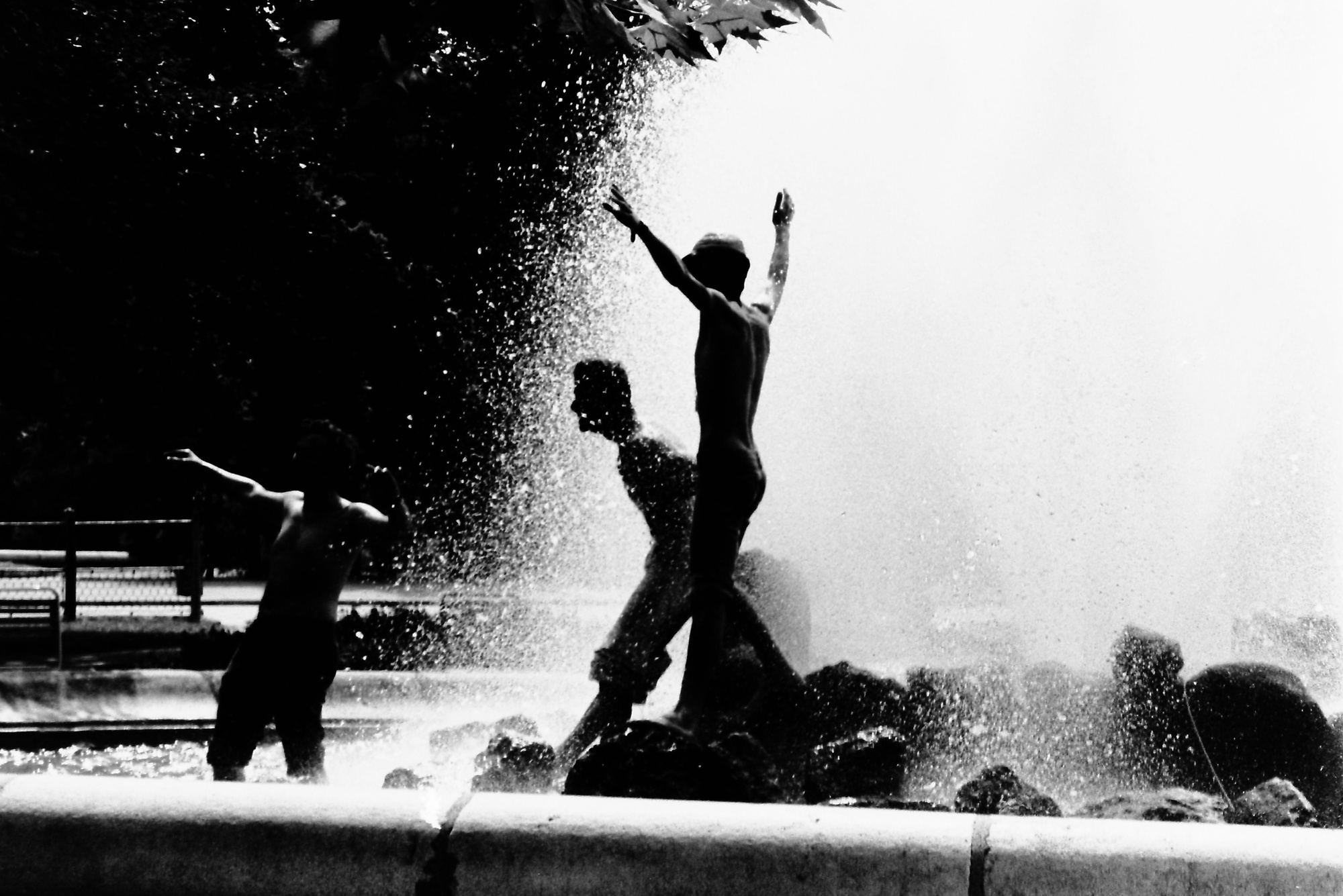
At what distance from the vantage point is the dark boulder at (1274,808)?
191 inches

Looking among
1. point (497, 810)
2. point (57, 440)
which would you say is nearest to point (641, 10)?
point (497, 810)

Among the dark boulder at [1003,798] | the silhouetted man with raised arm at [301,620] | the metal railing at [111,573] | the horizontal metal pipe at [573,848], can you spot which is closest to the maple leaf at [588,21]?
the silhouetted man with raised arm at [301,620]

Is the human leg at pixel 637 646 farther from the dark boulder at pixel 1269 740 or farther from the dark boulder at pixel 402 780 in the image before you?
the dark boulder at pixel 1269 740

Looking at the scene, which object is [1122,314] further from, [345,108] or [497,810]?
[497,810]

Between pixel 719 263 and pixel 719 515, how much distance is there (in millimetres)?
853

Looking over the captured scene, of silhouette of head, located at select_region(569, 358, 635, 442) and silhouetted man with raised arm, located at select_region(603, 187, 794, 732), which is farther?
silhouette of head, located at select_region(569, 358, 635, 442)

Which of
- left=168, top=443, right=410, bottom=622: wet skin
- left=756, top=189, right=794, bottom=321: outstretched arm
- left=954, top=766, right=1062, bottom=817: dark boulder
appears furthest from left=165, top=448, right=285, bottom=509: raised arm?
left=954, top=766, right=1062, bottom=817: dark boulder

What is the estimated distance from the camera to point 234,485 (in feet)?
19.5

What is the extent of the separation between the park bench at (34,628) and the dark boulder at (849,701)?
5.61m

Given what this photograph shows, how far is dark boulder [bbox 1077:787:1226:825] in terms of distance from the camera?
4.83 meters

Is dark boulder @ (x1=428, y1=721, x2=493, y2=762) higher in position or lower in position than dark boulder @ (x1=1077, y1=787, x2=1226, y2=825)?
higher

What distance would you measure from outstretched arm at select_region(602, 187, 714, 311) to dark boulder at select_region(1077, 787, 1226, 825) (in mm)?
1986

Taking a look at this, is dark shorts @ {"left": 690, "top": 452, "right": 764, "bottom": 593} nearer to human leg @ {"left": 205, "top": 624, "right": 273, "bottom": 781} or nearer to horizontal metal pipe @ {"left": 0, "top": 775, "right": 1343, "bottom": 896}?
human leg @ {"left": 205, "top": 624, "right": 273, "bottom": 781}

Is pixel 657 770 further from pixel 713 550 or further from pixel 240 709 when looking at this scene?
pixel 240 709
